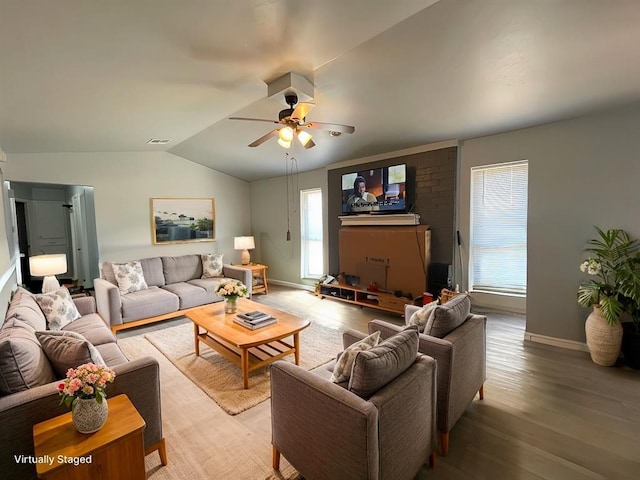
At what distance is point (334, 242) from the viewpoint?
5.70m

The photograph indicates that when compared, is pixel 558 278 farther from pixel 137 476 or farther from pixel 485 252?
pixel 137 476

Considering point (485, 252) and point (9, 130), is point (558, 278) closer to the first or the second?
point (485, 252)

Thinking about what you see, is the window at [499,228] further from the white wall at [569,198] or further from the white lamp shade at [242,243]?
the white lamp shade at [242,243]

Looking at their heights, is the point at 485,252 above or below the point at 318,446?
above

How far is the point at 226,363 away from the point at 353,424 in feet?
7.16

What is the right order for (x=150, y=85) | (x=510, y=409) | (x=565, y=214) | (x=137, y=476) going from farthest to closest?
(x=565, y=214) < (x=150, y=85) < (x=510, y=409) < (x=137, y=476)

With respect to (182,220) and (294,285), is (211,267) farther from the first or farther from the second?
(294,285)

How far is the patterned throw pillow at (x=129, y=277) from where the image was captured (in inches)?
170

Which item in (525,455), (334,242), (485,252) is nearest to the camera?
(525,455)

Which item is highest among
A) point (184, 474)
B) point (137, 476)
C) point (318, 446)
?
point (318, 446)

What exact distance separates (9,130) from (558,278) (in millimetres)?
6185

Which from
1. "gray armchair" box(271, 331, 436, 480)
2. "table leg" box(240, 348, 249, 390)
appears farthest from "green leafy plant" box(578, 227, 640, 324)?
"table leg" box(240, 348, 249, 390)

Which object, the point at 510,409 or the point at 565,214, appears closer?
the point at 510,409

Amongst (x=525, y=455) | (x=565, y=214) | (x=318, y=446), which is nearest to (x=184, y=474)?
→ (x=318, y=446)
